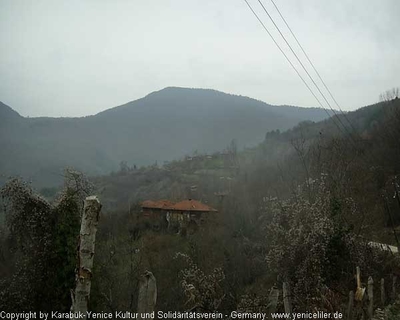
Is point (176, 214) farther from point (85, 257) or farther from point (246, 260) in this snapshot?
point (85, 257)

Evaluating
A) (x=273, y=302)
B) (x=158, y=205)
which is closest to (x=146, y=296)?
(x=273, y=302)

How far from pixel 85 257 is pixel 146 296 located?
2.61 ft

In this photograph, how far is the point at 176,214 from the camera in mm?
56688

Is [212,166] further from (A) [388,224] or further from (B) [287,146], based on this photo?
(A) [388,224]

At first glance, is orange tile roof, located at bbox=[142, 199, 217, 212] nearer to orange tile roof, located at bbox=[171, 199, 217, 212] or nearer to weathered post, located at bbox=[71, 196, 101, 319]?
orange tile roof, located at bbox=[171, 199, 217, 212]

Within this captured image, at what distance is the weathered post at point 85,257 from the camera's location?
3135mm

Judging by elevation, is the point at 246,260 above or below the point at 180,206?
below

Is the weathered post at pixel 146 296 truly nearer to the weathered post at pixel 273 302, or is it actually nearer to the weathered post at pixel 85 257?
the weathered post at pixel 85 257

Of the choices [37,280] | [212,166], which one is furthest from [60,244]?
[212,166]

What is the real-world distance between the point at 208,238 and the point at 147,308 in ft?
103

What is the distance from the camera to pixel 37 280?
12.2 metres

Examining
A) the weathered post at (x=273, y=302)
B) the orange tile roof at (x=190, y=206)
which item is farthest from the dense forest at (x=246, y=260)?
the orange tile roof at (x=190, y=206)

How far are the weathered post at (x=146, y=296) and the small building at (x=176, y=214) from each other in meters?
46.4

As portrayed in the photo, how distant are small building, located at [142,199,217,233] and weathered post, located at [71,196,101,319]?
46.9m
